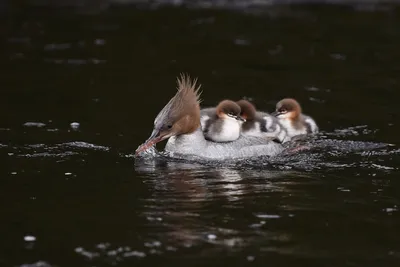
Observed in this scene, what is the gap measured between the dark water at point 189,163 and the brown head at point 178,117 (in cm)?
37

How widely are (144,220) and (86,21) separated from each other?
501 inches

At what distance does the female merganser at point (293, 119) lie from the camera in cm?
1191

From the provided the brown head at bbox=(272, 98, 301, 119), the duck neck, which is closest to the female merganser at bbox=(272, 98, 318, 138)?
the brown head at bbox=(272, 98, 301, 119)

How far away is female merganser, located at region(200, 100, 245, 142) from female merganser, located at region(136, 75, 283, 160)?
18cm

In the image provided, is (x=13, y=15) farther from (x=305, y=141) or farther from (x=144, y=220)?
(x=144, y=220)

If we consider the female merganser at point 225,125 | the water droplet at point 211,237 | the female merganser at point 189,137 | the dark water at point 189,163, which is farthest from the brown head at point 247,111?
the water droplet at point 211,237

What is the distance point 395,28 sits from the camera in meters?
19.2

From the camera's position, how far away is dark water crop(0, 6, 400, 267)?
7309 mm

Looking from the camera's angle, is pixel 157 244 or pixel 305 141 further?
pixel 305 141

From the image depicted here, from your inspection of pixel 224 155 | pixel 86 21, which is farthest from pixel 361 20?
pixel 224 155

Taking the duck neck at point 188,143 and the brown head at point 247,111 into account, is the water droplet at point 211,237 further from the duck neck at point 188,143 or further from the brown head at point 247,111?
the brown head at point 247,111

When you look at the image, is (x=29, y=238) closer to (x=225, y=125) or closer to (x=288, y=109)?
(x=225, y=125)

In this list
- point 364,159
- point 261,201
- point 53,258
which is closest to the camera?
point 53,258

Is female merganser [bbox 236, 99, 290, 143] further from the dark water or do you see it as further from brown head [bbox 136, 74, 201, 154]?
brown head [bbox 136, 74, 201, 154]
